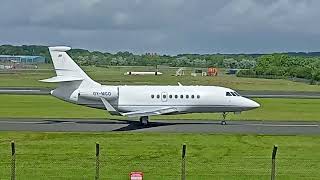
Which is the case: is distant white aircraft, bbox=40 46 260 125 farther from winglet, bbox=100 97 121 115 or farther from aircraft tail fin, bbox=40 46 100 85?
winglet, bbox=100 97 121 115

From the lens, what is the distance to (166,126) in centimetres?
4241

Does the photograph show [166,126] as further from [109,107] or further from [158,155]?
[158,155]

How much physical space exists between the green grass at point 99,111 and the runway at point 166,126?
3958 millimetres

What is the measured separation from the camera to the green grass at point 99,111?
49938mm

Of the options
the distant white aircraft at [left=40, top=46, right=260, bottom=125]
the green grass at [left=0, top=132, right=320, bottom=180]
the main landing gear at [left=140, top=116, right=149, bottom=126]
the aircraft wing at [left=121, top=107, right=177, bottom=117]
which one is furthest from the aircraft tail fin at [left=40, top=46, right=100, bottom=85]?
the green grass at [left=0, top=132, right=320, bottom=180]

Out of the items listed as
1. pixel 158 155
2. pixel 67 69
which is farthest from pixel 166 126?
pixel 158 155

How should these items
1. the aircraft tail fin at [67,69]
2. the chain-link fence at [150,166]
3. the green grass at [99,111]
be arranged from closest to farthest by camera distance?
the chain-link fence at [150,166]
the aircraft tail fin at [67,69]
the green grass at [99,111]

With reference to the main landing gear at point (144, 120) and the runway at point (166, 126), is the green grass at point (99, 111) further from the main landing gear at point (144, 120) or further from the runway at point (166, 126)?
the main landing gear at point (144, 120)

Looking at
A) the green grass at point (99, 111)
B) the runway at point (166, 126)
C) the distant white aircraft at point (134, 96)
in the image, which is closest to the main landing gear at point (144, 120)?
the runway at point (166, 126)

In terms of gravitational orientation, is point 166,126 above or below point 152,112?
below

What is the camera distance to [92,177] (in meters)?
22.1

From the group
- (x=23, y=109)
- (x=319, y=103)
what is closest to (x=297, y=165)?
(x=23, y=109)

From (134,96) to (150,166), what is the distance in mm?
20277

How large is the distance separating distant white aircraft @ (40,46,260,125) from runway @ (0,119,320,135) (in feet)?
3.41
